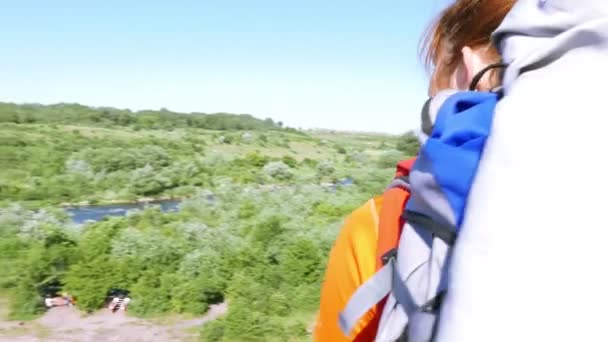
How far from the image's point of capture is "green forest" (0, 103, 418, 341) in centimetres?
1017

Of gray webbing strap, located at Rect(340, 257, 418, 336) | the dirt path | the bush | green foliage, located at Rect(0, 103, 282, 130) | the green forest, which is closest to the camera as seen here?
gray webbing strap, located at Rect(340, 257, 418, 336)

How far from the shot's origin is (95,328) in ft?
31.3

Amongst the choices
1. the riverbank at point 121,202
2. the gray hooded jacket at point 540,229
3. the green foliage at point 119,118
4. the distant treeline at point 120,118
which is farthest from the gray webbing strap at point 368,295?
the green foliage at point 119,118

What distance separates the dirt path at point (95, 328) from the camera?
29.4 ft

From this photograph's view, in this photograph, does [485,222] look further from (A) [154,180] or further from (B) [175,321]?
(A) [154,180]

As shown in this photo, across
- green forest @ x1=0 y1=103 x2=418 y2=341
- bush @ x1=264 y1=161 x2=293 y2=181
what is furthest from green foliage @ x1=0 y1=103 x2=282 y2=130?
bush @ x1=264 y1=161 x2=293 y2=181

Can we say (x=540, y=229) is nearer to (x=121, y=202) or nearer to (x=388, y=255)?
(x=388, y=255)

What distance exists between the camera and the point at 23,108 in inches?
1512

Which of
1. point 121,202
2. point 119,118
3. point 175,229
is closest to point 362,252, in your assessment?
point 175,229

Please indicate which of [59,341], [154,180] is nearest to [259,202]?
[154,180]

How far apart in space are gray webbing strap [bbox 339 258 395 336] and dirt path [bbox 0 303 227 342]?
28.4ft

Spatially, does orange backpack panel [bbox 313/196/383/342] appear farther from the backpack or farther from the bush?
the bush

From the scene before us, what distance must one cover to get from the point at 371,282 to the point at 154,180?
24.8 meters

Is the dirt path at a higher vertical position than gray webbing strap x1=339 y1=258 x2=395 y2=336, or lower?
lower
